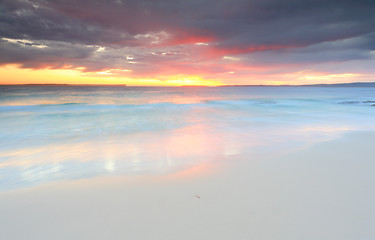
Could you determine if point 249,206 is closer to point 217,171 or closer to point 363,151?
point 217,171

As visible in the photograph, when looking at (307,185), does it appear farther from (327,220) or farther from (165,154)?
(165,154)

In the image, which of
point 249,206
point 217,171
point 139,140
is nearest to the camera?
point 249,206

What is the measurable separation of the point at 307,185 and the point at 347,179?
2.78 ft

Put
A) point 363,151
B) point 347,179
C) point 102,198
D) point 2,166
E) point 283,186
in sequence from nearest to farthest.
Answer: point 102,198
point 283,186
point 347,179
point 2,166
point 363,151

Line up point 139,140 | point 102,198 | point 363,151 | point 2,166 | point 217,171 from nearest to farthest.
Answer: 1. point 102,198
2. point 217,171
3. point 2,166
4. point 363,151
5. point 139,140

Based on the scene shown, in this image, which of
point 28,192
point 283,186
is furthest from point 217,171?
point 28,192

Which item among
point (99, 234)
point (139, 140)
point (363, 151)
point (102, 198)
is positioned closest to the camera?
point (99, 234)

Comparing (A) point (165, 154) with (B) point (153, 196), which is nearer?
(B) point (153, 196)

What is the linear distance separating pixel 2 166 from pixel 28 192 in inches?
82.9

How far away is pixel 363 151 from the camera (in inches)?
211

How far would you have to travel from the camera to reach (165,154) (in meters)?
5.39

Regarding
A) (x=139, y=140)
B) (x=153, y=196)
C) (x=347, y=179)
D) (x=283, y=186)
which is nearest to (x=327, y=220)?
(x=283, y=186)

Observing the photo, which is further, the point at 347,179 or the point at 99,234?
the point at 347,179

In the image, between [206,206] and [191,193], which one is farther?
[191,193]
